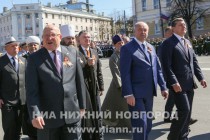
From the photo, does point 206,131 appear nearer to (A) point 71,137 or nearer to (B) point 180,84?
(B) point 180,84

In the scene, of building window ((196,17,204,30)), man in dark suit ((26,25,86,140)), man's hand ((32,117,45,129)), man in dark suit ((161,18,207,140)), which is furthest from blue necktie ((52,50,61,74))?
building window ((196,17,204,30))

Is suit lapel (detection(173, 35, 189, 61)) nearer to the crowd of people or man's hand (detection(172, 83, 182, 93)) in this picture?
the crowd of people

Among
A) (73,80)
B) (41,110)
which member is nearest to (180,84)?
Result: (73,80)

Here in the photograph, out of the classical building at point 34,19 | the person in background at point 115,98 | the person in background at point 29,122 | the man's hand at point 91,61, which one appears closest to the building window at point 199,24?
the person in background at point 115,98

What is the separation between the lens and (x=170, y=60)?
5375 millimetres

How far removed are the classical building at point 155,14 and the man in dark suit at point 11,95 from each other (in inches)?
1896

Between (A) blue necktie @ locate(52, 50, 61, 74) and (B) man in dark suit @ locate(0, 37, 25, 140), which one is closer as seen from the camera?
(A) blue necktie @ locate(52, 50, 61, 74)

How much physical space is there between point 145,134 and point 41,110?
5.72 feet

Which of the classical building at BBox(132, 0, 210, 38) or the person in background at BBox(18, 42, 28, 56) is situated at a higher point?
the classical building at BBox(132, 0, 210, 38)

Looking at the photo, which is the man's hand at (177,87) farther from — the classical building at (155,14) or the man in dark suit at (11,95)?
the classical building at (155,14)

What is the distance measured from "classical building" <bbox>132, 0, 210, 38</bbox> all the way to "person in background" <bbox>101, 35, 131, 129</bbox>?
46.6 m

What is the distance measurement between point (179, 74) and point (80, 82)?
197cm

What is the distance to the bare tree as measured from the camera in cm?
4750

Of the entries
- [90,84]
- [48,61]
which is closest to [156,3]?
[90,84]
